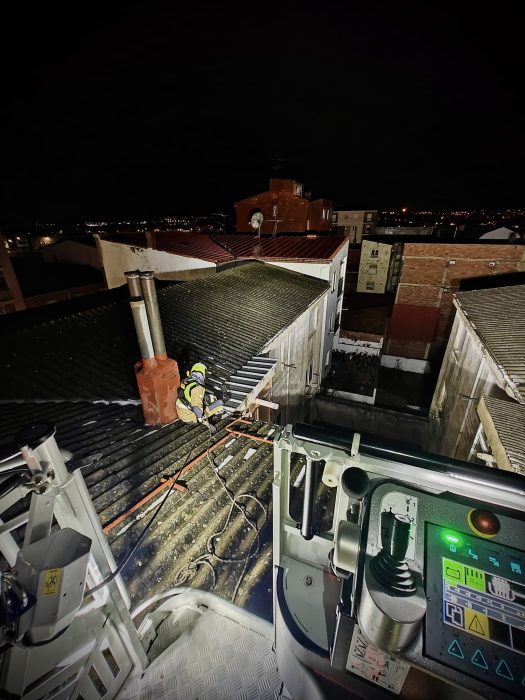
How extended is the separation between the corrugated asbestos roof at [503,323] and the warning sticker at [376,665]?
22.2 ft

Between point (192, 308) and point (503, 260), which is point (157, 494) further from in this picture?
point (503, 260)

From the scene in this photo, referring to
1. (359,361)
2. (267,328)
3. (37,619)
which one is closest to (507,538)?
(37,619)

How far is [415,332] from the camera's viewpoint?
24.5 meters

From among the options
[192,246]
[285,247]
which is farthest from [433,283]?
[192,246]

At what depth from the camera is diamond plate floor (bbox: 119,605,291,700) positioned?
313 cm

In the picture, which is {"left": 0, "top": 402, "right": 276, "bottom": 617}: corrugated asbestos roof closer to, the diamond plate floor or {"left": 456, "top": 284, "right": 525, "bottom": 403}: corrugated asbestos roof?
the diamond plate floor

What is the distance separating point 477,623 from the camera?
1.75 metres

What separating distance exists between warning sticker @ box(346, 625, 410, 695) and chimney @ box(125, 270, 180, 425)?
4.27 meters

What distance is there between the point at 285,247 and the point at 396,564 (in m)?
17.3

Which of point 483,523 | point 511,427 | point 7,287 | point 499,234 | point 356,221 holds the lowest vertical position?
point 511,427

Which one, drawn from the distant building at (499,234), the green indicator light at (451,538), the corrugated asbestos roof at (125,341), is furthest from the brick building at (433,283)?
the green indicator light at (451,538)

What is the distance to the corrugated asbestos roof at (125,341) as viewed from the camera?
6.44m

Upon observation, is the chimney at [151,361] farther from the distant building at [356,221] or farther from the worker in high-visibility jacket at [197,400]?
the distant building at [356,221]

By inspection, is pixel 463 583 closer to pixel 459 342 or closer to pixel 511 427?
pixel 511 427
